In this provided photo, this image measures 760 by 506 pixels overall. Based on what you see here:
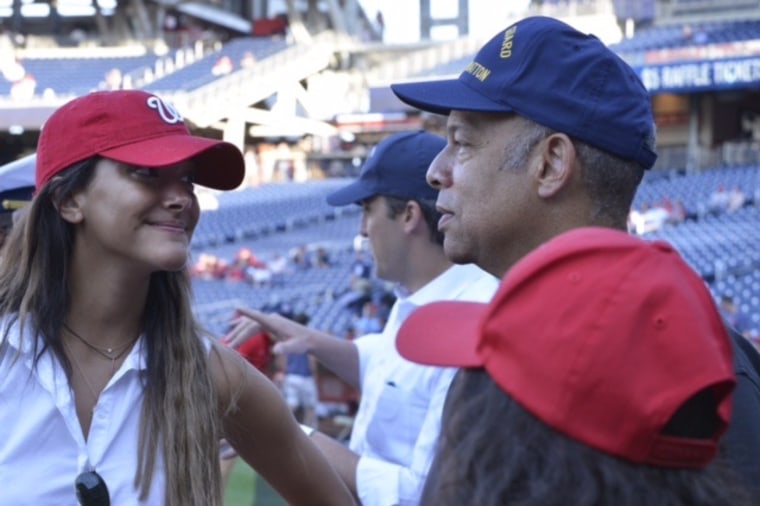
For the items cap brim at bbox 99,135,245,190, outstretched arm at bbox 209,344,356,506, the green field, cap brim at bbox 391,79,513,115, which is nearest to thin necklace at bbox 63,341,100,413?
outstretched arm at bbox 209,344,356,506

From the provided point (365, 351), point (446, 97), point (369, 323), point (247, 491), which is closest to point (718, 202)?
point (369, 323)

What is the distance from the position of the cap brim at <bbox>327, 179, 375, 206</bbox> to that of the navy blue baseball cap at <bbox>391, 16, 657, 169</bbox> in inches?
45.0

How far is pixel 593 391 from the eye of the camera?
928 mm

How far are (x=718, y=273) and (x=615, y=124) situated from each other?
11.1m

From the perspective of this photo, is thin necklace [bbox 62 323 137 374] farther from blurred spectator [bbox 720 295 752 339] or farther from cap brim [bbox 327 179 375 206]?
blurred spectator [bbox 720 295 752 339]

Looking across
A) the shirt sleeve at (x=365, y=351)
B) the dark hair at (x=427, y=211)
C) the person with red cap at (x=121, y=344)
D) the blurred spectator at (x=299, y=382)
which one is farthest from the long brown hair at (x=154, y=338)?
the blurred spectator at (x=299, y=382)

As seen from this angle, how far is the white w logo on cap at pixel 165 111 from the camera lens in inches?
76.2

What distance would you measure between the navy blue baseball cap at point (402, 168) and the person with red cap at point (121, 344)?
0.82 m

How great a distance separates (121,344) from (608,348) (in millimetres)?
1194

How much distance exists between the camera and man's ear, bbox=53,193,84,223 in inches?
75.0

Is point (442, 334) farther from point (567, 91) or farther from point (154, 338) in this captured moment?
point (154, 338)

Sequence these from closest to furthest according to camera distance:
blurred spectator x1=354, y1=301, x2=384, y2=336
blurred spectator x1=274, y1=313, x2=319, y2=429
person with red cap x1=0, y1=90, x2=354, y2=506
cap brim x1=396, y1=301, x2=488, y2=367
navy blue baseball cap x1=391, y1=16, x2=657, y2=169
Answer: cap brim x1=396, y1=301, x2=488, y2=367
navy blue baseball cap x1=391, y1=16, x2=657, y2=169
person with red cap x1=0, y1=90, x2=354, y2=506
blurred spectator x1=274, y1=313, x2=319, y2=429
blurred spectator x1=354, y1=301, x2=384, y2=336

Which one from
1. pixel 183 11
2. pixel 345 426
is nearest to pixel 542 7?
pixel 183 11

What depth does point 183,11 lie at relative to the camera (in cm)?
3472
